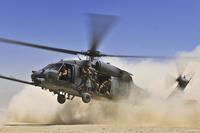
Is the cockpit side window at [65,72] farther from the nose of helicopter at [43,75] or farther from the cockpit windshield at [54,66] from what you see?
the nose of helicopter at [43,75]

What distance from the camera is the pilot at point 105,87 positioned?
29422 millimetres

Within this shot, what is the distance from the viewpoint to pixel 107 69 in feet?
96.4

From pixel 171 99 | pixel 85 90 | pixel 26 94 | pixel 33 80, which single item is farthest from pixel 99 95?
pixel 26 94

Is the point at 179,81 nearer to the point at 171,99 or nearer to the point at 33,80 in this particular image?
the point at 171,99

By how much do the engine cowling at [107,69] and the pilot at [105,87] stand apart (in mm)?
510

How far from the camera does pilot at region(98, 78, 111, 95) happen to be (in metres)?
29.4

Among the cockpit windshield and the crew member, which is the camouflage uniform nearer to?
the crew member

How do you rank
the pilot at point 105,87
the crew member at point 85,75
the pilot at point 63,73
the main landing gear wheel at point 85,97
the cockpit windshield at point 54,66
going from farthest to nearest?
1. the pilot at point 105,87
2. the crew member at point 85,75
3. the main landing gear wheel at point 85,97
4. the cockpit windshield at point 54,66
5. the pilot at point 63,73

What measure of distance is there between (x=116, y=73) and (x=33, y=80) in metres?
5.65

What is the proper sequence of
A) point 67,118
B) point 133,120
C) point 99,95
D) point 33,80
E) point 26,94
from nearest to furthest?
point 33,80
point 99,95
point 133,120
point 67,118
point 26,94

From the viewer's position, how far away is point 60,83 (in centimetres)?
2716

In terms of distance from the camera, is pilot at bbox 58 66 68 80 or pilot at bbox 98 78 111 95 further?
pilot at bbox 98 78 111 95

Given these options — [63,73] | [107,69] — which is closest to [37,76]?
[63,73]

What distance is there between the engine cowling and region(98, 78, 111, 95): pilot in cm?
51
